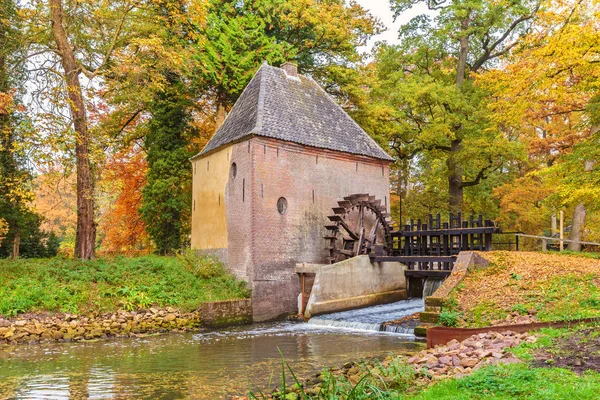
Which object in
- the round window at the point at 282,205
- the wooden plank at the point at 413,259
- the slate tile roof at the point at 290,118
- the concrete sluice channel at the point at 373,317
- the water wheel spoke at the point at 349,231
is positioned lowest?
the concrete sluice channel at the point at 373,317

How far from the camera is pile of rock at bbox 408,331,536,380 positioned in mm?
5141

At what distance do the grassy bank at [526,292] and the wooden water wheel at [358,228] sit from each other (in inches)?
216

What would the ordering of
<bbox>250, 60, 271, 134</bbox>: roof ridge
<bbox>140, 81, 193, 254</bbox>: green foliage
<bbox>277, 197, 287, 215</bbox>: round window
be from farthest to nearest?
<bbox>140, 81, 193, 254</bbox>: green foliage → <bbox>277, 197, 287, 215</bbox>: round window → <bbox>250, 60, 271, 134</bbox>: roof ridge

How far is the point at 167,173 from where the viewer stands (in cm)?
1956

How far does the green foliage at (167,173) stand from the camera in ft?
62.9

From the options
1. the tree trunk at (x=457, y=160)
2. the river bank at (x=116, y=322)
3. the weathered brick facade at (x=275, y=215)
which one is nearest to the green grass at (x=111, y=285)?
the river bank at (x=116, y=322)

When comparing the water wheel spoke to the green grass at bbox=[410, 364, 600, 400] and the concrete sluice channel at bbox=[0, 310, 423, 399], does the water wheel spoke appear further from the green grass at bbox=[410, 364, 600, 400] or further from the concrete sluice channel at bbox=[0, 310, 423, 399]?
the green grass at bbox=[410, 364, 600, 400]

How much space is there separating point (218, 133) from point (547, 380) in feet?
47.5

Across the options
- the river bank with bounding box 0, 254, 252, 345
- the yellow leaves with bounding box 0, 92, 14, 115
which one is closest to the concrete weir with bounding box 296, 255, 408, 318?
the river bank with bounding box 0, 254, 252, 345

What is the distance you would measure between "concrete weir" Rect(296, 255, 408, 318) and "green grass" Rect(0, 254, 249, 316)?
76.5 inches

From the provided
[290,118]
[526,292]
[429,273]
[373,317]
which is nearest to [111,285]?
[373,317]

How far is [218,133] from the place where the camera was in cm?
1716

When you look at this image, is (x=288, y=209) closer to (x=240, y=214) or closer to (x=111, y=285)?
(x=240, y=214)

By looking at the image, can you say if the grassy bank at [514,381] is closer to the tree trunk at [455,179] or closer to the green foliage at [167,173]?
the green foliage at [167,173]
